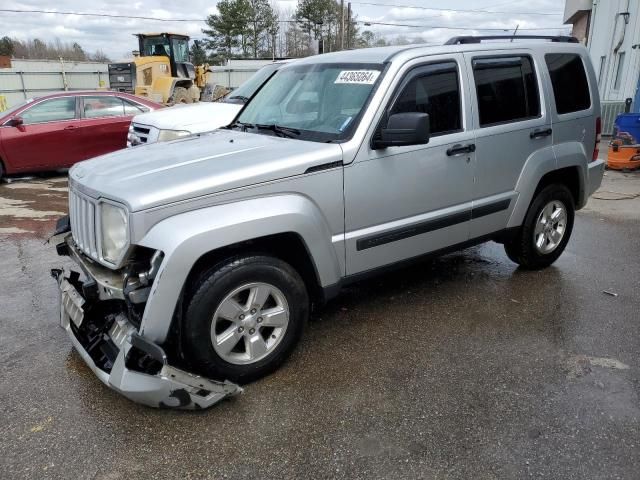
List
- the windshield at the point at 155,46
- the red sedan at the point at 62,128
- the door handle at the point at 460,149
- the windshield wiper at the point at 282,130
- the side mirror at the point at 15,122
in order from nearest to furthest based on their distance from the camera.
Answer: the windshield wiper at the point at 282,130 → the door handle at the point at 460,149 → the side mirror at the point at 15,122 → the red sedan at the point at 62,128 → the windshield at the point at 155,46

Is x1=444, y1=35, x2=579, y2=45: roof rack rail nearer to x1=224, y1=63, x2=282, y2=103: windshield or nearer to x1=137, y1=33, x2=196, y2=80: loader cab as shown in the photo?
x1=224, y1=63, x2=282, y2=103: windshield

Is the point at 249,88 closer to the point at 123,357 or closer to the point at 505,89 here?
the point at 505,89

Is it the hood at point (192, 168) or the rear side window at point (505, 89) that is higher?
the rear side window at point (505, 89)

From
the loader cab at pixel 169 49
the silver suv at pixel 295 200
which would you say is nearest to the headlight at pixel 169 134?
the silver suv at pixel 295 200

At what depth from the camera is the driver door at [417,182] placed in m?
3.56

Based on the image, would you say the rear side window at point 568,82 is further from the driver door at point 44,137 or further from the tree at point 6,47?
the tree at point 6,47

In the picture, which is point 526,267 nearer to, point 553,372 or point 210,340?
point 553,372

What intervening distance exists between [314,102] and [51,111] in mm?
7888

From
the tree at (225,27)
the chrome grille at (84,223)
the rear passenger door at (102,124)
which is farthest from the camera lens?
the tree at (225,27)

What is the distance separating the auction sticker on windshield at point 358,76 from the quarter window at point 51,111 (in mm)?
7908

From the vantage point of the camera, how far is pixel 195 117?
26.8 feet

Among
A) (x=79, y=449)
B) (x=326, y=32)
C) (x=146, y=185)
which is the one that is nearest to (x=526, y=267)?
(x=146, y=185)

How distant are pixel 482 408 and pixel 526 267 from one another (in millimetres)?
2493

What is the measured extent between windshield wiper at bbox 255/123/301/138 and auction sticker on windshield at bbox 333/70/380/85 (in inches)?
21.0
